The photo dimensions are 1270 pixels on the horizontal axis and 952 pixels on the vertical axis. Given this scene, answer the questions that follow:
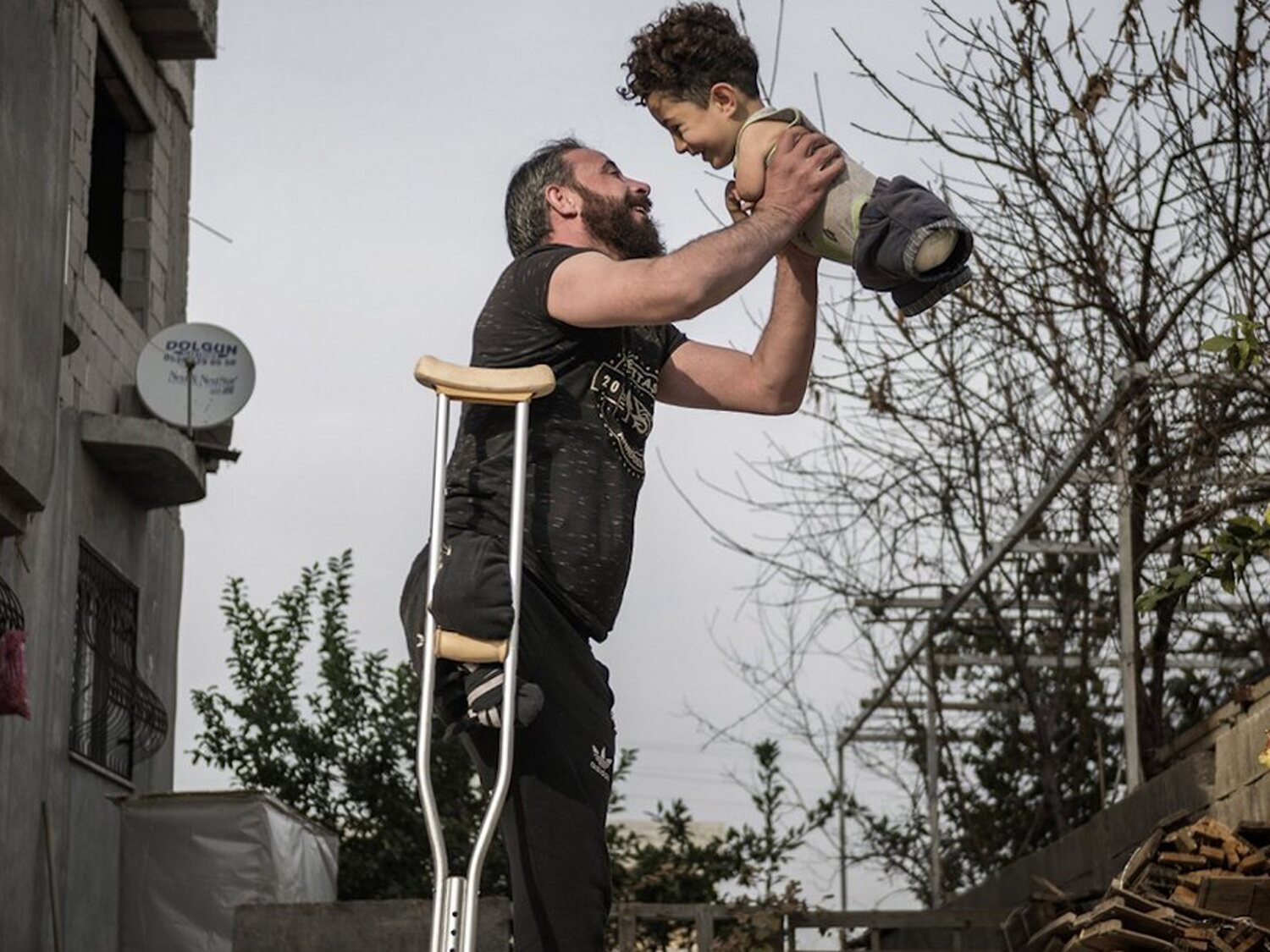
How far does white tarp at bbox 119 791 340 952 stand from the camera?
10016 millimetres

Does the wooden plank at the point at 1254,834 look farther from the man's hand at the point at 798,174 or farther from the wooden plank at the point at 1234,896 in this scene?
the man's hand at the point at 798,174

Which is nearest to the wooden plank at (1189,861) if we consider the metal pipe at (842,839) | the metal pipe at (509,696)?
the metal pipe at (509,696)

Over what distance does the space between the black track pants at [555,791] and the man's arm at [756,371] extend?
635mm

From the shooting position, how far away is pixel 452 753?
13.4 m

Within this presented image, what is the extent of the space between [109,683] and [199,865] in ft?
7.73

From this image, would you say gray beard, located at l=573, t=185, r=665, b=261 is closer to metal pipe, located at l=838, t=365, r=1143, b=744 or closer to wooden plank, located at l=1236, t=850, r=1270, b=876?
wooden plank, located at l=1236, t=850, r=1270, b=876

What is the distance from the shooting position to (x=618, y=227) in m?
3.53

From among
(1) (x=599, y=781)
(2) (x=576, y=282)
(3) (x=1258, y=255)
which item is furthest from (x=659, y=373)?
(3) (x=1258, y=255)

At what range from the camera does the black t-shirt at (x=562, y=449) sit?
327 cm

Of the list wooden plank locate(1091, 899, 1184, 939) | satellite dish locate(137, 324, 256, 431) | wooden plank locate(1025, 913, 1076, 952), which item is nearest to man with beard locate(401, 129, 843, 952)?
wooden plank locate(1091, 899, 1184, 939)

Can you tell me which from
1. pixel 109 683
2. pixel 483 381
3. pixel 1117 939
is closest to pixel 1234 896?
pixel 1117 939

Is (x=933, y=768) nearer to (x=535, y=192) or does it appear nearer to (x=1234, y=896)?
(x=1234, y=896)

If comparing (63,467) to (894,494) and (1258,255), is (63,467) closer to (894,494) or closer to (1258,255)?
(894,494)

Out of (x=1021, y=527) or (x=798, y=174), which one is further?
(x=1021, y=527)
